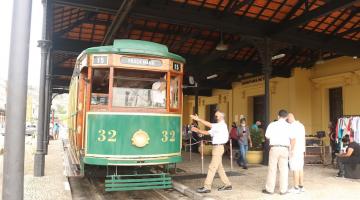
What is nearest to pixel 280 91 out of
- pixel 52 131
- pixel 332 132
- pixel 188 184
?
pixel 332 132

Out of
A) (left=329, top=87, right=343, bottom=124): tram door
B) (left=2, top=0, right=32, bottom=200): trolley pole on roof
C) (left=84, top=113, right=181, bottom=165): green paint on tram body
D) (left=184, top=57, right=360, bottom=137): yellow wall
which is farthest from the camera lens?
(left=329, top=87, right=343, bottom=124): tram door

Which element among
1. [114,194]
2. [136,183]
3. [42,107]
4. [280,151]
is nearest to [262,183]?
[280,151]

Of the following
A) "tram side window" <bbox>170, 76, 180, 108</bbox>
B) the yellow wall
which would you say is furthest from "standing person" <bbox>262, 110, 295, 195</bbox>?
the yellow wall

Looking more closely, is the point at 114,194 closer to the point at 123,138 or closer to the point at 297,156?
the point at 123,138

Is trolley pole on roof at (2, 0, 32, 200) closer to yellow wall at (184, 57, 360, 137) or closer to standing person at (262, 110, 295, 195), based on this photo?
standing person at (262, 110, 295, 195)

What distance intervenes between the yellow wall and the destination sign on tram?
12.8 m

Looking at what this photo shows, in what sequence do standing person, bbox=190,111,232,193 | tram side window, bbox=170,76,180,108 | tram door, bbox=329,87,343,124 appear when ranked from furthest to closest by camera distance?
tram door, bbox=329,87,343,124, tram side window, bbox=170,76,180,108, standing person, bbox=190,111,232,193

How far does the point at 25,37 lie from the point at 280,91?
1958 cm

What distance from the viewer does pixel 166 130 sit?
7988mm

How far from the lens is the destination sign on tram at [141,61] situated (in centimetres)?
778

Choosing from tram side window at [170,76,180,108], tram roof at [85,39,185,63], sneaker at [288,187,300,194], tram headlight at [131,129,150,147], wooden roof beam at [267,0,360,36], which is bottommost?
sneaker at [288,187,300,194]

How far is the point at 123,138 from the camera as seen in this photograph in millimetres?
7539

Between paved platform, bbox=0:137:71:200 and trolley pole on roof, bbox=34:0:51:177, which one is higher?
trolley pole on roof, bbox=34:0:51:177

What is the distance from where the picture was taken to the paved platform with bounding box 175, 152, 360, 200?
7652mm
